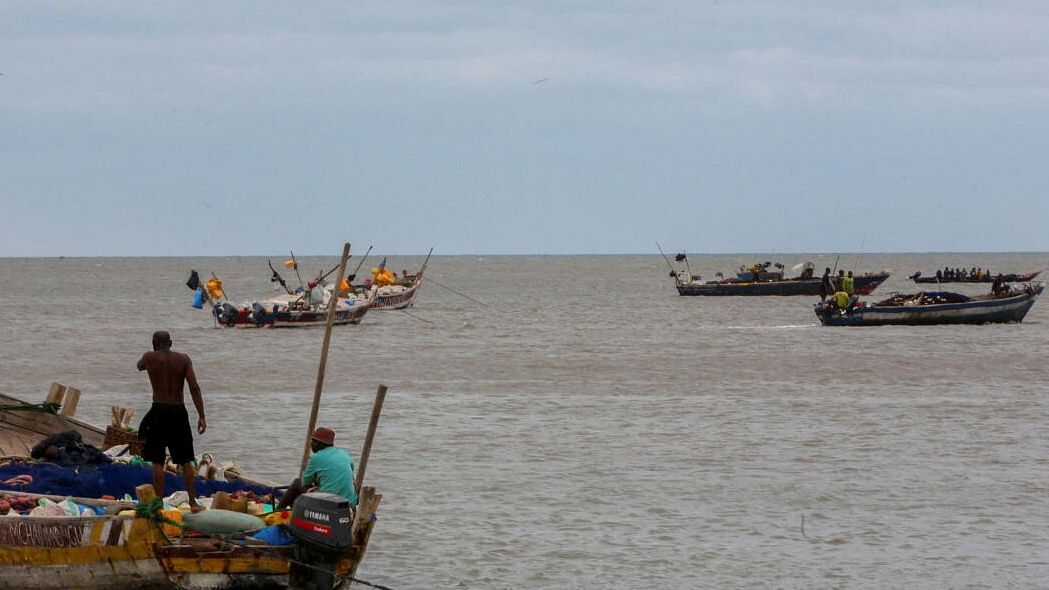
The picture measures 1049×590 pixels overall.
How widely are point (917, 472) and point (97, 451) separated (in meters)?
10.2

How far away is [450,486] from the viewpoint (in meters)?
17.6

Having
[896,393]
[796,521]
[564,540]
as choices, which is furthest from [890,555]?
[896,393]

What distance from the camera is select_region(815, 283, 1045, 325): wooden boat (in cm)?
4797

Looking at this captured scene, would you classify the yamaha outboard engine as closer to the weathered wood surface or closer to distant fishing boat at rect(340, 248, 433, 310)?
the weathered wood surface

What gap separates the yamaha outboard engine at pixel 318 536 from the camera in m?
10.8

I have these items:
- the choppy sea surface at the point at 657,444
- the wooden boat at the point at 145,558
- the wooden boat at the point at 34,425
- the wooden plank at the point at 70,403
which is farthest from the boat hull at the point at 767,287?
the wooden boat at the point at 145,558

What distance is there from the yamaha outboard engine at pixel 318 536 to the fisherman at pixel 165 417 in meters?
1.60

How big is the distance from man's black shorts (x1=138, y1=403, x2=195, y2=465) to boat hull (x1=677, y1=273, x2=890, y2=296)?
67.9 meters

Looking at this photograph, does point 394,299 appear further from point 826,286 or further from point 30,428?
point 30,428

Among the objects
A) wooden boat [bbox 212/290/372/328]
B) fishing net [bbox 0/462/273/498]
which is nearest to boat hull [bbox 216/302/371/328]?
wooden boat [bbox 212/290/372/328]

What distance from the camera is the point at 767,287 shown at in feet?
259

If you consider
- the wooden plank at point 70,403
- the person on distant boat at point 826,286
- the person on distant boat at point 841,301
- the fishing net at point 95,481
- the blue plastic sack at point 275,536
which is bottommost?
the blue plastic sack at point 275,536

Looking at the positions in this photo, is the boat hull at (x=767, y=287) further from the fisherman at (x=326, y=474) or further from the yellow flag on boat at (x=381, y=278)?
the fisherman at (x=326, y=474)

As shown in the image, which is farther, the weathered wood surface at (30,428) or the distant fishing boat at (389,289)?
the distant fishing boat at (389,289)
